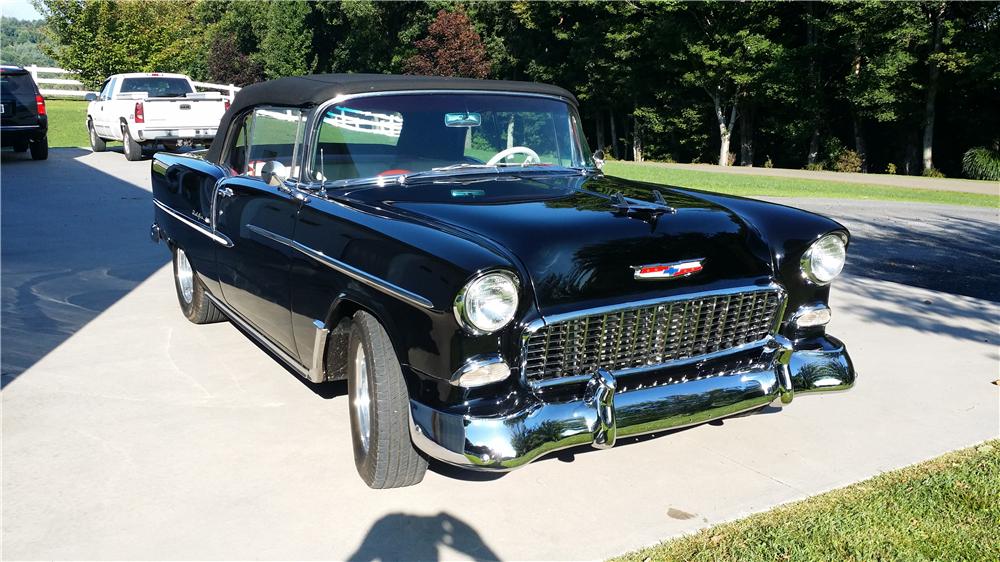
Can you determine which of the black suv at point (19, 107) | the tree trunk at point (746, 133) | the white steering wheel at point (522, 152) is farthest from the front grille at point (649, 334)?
the tree trunk at point (746, 133)

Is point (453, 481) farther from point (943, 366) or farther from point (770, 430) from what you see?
point (943, 366)

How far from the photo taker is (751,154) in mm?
34094

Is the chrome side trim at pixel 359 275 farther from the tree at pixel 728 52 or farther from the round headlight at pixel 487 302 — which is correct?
the tree at pixel 728 52

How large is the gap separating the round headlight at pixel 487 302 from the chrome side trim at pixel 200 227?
2275 mm

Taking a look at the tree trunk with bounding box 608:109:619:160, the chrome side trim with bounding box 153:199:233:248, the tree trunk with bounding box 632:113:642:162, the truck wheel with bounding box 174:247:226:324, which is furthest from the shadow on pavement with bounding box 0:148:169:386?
the tree trunk with bounding box 608:109:619:160

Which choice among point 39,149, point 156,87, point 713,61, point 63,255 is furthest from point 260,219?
point 713,61

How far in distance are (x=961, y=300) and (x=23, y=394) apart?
6703 millimetres

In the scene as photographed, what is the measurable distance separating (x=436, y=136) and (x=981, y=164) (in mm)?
25038

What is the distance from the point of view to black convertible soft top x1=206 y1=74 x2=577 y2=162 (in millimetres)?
4332

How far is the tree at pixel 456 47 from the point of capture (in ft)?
143

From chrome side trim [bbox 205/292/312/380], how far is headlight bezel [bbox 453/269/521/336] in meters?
1.28

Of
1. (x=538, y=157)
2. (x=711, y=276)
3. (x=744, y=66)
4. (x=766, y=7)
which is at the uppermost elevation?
(x=766, y=7)

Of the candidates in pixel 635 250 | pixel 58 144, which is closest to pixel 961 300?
pixel 635 250

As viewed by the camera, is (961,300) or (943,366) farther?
(961,300)
